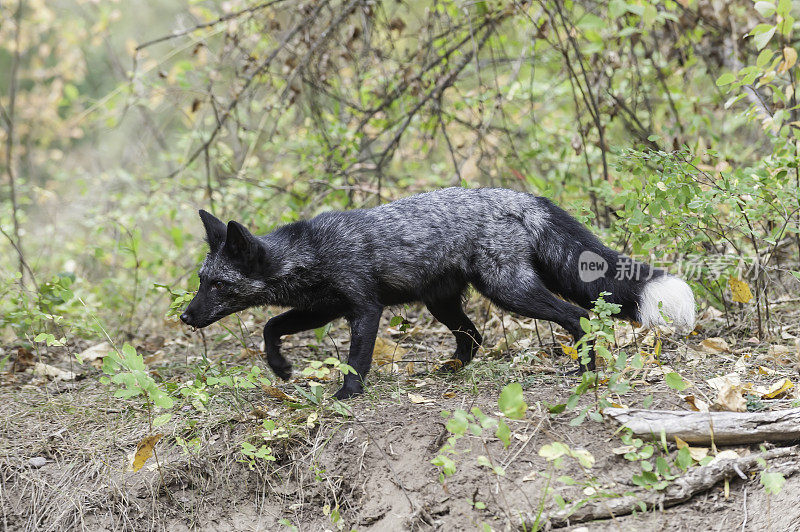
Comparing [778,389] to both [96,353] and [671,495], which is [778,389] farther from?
[96,353]

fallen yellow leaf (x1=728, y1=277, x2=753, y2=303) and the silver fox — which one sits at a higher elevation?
the silver fox

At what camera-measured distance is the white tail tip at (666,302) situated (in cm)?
462

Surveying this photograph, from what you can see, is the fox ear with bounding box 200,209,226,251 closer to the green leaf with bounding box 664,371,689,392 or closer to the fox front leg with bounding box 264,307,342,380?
the fox front leg with bounding box 264,307,342,380

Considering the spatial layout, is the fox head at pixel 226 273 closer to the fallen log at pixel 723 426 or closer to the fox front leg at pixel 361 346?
the fox front leg at pixel 361 346

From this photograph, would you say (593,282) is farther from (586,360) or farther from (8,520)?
(8,520)

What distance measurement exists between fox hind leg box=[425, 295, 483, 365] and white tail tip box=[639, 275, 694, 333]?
1303 mm

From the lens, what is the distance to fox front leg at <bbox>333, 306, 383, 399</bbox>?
15.3ft

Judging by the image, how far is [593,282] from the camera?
489cm

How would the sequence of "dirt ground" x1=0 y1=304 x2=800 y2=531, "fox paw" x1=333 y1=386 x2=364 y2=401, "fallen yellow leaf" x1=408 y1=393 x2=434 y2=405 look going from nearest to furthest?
"dirt ground" x1=0 y1=304 x2=800 y2=531, "fallen yellow leaf" x1=408 y1=393 x2=434 y2=405, "fox paw" x1=333 y1=386 x2=364 y2=401

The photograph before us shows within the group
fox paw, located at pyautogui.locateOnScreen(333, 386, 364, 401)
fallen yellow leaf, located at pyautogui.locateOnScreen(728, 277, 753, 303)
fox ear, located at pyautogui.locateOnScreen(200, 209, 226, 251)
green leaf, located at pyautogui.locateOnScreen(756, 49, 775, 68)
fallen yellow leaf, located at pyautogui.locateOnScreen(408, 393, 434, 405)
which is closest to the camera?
green leaf, located at pyautogui.locateOnScreen(756, 49, 775, 68)

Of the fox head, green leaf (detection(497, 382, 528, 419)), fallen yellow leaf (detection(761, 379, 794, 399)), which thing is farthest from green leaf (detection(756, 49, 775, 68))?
the fox head

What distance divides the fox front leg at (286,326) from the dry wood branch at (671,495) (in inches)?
89.9

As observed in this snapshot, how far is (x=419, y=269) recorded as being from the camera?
4.98 m

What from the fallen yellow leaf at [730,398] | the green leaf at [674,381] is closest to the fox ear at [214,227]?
the green leaf at [674,381]
